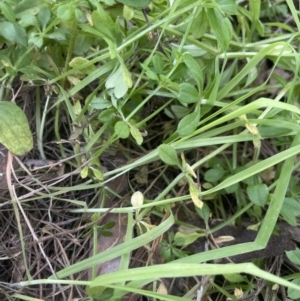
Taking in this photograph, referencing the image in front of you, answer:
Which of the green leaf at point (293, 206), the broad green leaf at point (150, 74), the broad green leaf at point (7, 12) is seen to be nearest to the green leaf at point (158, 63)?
the broad green leaf at point (150, 74)

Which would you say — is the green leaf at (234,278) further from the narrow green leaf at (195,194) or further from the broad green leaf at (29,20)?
the broad green leaf at (29,20)

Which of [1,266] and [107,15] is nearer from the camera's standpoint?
[107,15]

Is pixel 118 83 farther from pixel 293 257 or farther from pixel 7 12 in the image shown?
pixel 293 257

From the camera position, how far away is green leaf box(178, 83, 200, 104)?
0.69 meters

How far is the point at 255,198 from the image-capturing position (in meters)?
0.78

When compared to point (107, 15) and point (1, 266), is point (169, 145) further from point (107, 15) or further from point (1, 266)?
point (1, 266)

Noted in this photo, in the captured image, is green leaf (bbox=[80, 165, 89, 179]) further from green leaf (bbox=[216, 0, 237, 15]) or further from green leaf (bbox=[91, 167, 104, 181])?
green leaf (bbox=[216, 0, 237, 15])

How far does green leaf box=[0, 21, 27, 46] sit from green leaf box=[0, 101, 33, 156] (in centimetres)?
11

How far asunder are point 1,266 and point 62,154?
0.74 ft

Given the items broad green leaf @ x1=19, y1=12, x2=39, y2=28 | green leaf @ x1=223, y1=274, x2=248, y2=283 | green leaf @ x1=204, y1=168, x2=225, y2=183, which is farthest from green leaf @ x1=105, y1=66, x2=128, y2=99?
green leaf @ x1=223, y1=274, x2=248, y2=283

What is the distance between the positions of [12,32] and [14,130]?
0.16 m

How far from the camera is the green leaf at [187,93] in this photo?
69cm

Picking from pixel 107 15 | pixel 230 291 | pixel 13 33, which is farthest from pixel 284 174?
pixel 13 33

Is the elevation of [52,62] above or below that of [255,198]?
above
